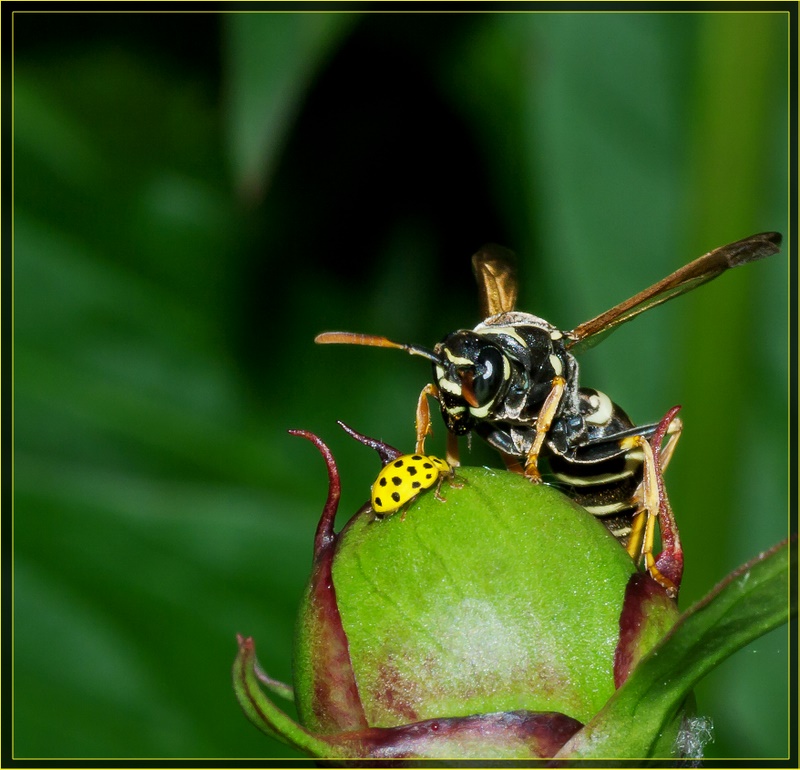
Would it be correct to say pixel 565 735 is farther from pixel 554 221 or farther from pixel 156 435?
pixel 156 435

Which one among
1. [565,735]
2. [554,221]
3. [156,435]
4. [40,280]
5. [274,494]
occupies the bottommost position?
[565,735]

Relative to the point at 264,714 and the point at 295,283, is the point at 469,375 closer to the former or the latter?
the point at 264,714

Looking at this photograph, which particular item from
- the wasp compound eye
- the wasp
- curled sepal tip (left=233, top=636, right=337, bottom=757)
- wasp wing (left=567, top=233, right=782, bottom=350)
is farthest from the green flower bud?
wasp wing (left=567, top=233, right=782, bottom=350)

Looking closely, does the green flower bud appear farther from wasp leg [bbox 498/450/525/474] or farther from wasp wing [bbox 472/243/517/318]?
wasp wing [bbox 472/243/517/318]

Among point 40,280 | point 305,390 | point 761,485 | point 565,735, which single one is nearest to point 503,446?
point 565,735

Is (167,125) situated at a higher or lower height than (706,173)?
higher

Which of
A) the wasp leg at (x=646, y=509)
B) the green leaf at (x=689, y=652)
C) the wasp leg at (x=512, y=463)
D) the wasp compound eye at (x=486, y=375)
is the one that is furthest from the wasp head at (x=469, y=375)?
the green leaf at (x=689, y=652)

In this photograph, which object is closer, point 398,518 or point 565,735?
point 565,735
